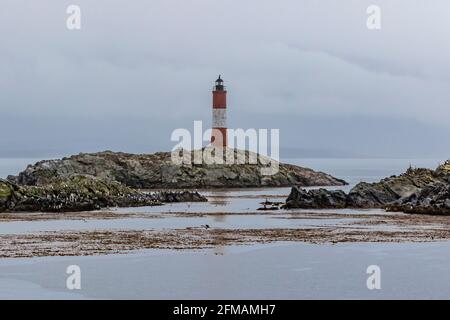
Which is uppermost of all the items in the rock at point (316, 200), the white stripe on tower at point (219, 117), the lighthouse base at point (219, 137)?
the white stripe on tower at point (219, 117)

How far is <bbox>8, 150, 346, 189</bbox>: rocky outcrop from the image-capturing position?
114 meters

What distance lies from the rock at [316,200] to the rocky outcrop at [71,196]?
12.2m

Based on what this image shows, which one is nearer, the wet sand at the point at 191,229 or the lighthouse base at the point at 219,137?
the wet sand at the point at 191,229

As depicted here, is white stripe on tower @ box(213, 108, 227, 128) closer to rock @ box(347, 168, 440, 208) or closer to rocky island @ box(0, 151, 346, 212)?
rocky island @ box(0, 151, 346, 212)

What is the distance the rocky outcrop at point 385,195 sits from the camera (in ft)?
192

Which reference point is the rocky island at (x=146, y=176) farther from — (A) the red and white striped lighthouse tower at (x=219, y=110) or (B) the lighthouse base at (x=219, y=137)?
(A) the red and white striped lighthouse tower at (x=219, y=110)

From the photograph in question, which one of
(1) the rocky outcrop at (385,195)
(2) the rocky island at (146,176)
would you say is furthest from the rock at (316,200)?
(2) the rocky island at (146,176)

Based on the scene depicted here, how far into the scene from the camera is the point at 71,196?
61000 millimetres

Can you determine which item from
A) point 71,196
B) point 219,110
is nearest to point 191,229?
point 71,196

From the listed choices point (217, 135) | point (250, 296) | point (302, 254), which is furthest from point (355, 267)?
point (217, 135)

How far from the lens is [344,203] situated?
2518 inches

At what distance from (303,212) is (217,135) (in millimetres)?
57068

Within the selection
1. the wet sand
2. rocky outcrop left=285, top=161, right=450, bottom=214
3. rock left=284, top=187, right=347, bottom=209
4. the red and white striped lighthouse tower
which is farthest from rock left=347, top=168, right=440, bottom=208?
the red and white striped lighthouse tower

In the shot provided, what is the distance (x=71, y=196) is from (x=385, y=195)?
2392 centimetres
